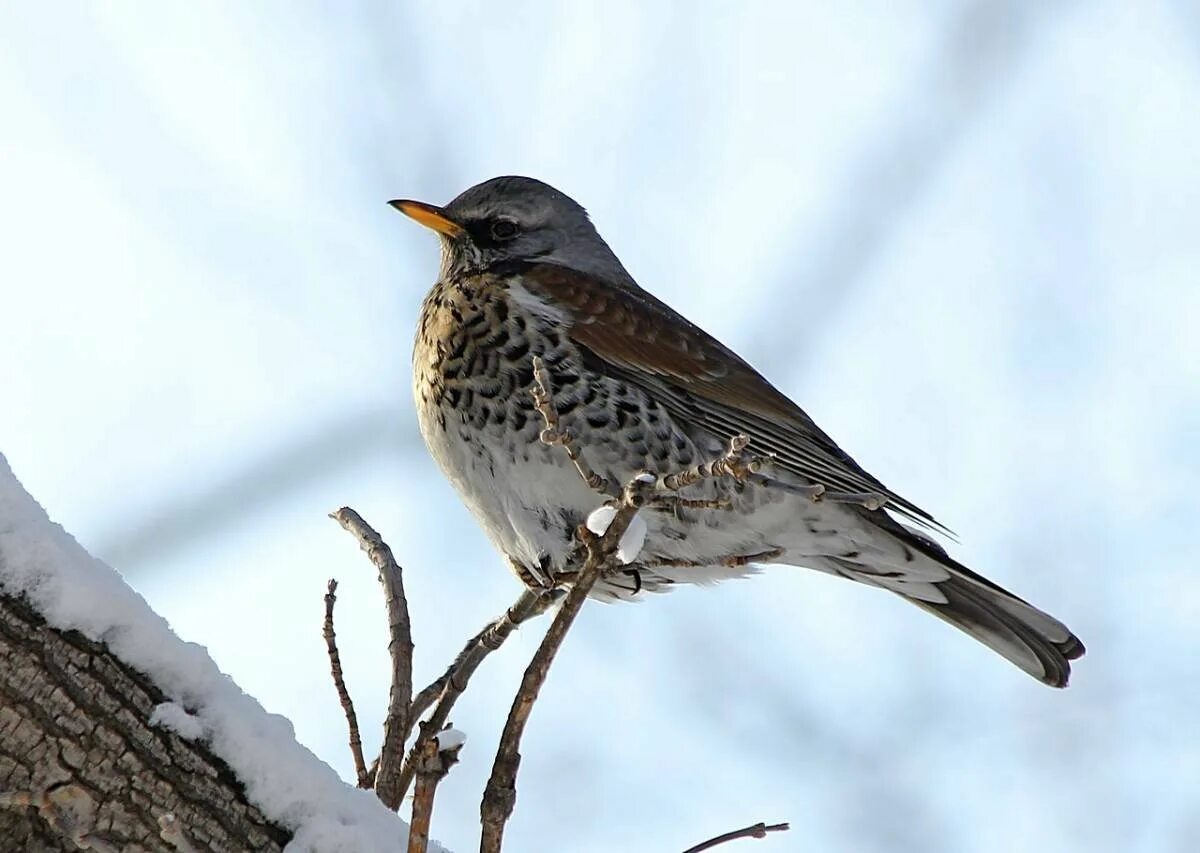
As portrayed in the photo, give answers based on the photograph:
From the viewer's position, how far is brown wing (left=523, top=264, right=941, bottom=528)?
4.22 m

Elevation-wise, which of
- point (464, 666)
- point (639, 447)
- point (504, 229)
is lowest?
point (464, 666)

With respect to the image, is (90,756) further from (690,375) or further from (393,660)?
(690,375)

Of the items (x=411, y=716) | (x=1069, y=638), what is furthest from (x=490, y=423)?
(x=1069, y=638)

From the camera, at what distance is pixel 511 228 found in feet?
16.6

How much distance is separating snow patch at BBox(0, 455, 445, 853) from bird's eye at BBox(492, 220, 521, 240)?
10.4 feet

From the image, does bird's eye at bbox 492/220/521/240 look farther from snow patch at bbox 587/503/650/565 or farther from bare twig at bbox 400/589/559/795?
snow patch at bbox 587/503/650/565

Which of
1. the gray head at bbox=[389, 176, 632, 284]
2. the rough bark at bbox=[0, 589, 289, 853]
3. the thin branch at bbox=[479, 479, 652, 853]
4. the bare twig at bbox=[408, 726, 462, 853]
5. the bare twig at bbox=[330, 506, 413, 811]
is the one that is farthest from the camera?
the gray head at bbox=[389, 176, 632, 284]

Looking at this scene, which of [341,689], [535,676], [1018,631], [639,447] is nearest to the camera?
[535,676]

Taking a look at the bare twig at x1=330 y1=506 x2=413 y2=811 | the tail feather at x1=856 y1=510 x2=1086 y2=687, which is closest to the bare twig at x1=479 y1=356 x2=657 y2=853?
the bare twig at x1=330 y1=506 x2=413 y2=811

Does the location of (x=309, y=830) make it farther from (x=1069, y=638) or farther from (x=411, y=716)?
(x=1069, y=638)

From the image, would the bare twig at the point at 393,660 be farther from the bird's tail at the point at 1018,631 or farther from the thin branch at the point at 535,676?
the bird's tail at the point at 1018,631

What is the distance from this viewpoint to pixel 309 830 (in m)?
1.97

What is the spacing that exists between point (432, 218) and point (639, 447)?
1.47m

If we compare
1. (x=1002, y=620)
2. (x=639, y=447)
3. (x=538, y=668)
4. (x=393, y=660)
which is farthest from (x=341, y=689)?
(x=1002, y=620)
